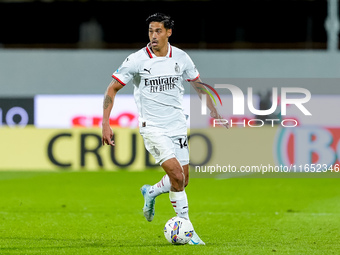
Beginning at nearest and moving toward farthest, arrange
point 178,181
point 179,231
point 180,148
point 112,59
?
point 179,231
point 178,181
point 180,148
point 112,59

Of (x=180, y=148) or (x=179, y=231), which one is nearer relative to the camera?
Result: (x=179, y=231)

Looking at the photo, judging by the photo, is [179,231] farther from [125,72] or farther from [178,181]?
[125,72]

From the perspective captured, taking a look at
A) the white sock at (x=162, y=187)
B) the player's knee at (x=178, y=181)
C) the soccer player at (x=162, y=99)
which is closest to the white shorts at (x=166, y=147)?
the soccer player at (x=162, y=99)

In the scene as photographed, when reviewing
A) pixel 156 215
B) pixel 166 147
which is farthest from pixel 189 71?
pixel 156 215

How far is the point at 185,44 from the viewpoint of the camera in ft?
71.7

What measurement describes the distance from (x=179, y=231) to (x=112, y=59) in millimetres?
15156

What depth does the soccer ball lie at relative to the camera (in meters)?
6.09

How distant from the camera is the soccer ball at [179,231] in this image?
609 cm

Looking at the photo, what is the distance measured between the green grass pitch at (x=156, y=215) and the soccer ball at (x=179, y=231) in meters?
0.07

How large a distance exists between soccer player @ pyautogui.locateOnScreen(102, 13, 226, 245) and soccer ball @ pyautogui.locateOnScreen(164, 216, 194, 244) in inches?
5.8

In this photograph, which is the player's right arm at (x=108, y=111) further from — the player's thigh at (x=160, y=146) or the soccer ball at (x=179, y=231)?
the soccer ball at (x=179, y=231)

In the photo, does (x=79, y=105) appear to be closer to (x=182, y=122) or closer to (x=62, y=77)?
(x=62, y=77)

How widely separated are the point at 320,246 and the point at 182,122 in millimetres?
1647

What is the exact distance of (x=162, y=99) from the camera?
21.1 ft
